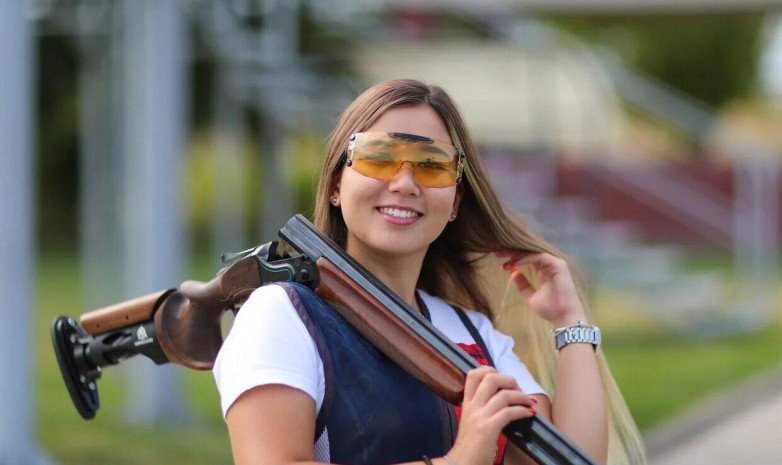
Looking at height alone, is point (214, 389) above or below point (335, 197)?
below

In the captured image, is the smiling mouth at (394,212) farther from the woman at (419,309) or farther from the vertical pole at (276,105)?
the vertical pole at (276,105)

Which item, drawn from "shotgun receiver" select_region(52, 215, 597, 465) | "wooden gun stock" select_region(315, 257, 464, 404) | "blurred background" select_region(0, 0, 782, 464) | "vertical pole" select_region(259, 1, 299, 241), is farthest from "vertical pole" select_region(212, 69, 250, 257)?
"wooden gun stock" select_region(315, 257, 464, 404)

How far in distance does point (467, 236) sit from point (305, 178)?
20104 millimetres

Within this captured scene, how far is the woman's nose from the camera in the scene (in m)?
2.11

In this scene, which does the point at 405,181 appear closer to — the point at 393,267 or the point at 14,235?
the point at 393,267

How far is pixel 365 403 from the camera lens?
6.25ft

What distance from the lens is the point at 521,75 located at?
655 inches

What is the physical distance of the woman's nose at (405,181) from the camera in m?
2.11

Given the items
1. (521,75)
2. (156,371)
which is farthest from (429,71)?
(156,371)

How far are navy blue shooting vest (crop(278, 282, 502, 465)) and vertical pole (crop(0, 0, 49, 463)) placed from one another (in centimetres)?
331

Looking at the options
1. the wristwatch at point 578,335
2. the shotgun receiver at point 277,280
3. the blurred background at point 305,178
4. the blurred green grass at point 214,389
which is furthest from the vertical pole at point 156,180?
the wristwatch at point 578,335

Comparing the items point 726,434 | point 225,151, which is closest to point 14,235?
point 726,434

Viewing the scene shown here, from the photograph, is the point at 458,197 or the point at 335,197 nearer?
the point at 335,197

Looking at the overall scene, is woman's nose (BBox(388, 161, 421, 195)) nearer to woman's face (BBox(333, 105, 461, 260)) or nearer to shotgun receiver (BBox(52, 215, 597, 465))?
woman's face (BBox(333, 105, 461, 260))
